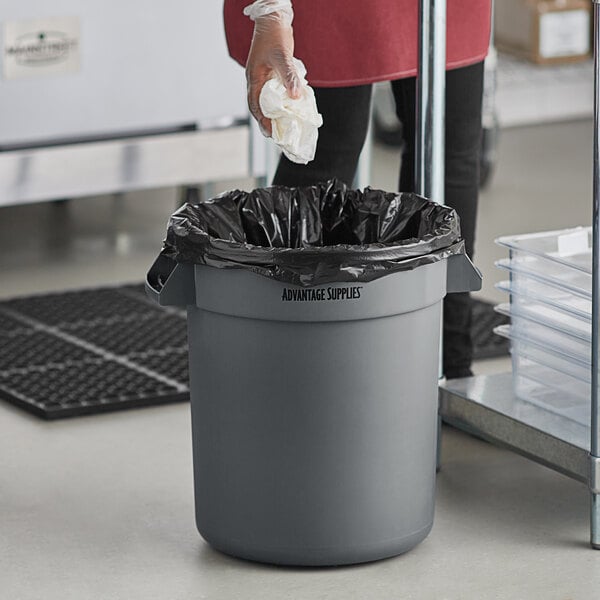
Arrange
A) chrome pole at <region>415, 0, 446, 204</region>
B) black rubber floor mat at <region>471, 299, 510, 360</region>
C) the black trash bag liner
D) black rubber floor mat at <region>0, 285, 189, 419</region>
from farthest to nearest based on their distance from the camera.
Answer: black rubber floor mat at <region>471, 299, 510, 360</region> → black rubber floor mat at <region>0, 285, 189, 419</region> → chrome pole at <region>415, 0, 446, 204</region> → the black trash bag liner

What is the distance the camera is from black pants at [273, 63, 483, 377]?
248 centimetres

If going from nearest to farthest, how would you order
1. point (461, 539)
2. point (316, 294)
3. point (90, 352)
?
point (316, 294) < point (461, 539) < point (90, 352)

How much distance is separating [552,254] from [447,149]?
346mm

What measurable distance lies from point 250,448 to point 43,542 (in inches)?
15.3

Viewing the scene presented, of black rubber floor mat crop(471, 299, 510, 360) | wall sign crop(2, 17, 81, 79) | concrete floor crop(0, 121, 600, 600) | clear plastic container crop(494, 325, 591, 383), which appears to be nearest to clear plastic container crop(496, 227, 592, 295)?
clear plastic container crop(494, 325, 591, 383)

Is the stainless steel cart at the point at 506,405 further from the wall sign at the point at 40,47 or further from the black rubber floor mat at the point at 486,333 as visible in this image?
the wall sign at the point at 40,47

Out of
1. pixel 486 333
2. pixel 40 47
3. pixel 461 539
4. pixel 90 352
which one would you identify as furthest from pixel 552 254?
pixel 40 47

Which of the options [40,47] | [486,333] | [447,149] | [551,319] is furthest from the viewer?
[40,47]

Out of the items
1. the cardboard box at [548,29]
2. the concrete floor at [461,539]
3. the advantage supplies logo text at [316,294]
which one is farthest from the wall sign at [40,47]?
the cardboard box at [548,29]

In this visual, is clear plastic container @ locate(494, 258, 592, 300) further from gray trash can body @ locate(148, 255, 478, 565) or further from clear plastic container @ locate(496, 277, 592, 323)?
gray trash can body @ locate(148, 255, 478, 565)

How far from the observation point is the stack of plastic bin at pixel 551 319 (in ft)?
7.50

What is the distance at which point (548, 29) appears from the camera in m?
5.42

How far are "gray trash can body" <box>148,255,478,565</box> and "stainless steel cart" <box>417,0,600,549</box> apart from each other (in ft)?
0.70

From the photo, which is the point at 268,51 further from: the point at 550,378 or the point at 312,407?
the point at 550,378
